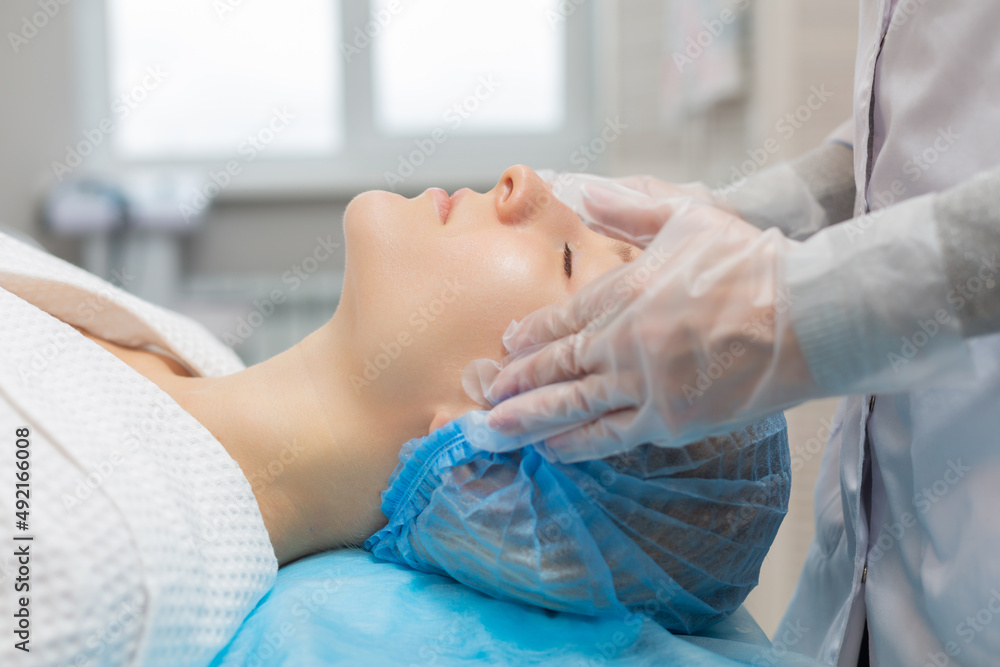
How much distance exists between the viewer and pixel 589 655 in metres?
0.79

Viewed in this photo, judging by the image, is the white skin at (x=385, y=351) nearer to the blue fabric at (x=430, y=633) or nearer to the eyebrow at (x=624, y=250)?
the eyebrow at (x=624, y=250)

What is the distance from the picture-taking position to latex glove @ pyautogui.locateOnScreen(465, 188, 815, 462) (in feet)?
2.06

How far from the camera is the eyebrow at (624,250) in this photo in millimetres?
975

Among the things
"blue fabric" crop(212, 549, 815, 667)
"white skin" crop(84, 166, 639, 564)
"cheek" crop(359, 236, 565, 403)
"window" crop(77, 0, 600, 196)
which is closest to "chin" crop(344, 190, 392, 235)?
"white skin" crop(84, 166, 639, 564)

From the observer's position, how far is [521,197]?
969 mm

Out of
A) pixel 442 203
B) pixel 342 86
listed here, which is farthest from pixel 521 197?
pixel 342 86

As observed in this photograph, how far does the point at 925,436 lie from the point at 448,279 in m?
0.58

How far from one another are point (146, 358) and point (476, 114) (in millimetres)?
2284

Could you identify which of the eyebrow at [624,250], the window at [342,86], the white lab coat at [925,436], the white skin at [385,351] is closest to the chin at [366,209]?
the white skin at [385,351]

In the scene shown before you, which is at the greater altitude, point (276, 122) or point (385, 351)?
point (276, 122)

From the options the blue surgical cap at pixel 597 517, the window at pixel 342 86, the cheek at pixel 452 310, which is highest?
the window at pixel 342 86

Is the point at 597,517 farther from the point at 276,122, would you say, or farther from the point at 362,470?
the point at 276,122

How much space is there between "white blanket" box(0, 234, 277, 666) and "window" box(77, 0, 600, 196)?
91.2 inches

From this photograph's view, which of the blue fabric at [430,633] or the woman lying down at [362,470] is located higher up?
the woman lying down at [362,470]
